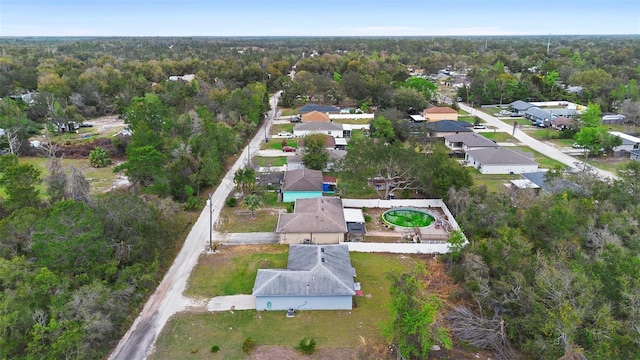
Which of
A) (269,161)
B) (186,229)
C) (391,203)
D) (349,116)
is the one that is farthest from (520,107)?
(186,229)

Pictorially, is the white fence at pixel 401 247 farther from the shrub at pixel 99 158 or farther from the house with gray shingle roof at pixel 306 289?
the shrub at pixel 99 158

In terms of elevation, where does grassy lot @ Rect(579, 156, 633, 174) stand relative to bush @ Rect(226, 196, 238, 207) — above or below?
below

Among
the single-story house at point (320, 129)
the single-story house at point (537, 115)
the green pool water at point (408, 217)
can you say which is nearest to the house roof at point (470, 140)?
the single-story house at point (320, 129)

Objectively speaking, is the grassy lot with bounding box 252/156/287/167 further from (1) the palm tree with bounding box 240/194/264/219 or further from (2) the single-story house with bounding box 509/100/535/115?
(2) the single-story house with bounding box 509/100/535/115

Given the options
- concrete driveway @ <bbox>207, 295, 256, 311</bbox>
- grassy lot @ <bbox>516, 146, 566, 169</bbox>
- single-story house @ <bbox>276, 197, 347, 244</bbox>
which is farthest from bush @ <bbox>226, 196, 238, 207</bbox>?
grassy lot @ <bbox>516, 146, 566, 169</bbox>

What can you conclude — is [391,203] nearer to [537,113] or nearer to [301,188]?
[301,188]

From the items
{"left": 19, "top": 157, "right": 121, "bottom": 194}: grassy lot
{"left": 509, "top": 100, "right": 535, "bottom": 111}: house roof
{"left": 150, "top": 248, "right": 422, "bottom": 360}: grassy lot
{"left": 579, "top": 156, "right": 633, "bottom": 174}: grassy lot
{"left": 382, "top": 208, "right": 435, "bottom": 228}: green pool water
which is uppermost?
{"left": 509, "top": 100, "right": 535, "bottom": 111}: house roof

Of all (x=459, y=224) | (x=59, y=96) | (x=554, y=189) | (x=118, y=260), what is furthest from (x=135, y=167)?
(x=59, y=96)
